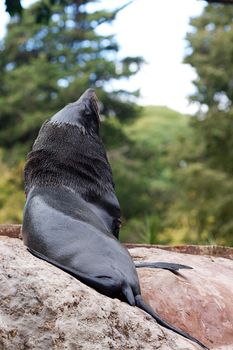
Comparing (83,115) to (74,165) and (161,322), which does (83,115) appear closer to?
(74,165)

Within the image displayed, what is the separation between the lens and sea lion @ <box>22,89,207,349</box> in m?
3.75

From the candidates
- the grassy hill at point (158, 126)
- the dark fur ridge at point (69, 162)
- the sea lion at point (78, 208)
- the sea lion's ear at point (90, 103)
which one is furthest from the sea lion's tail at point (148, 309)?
the grassy hill at point (158, 126)

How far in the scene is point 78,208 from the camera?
4.14 m

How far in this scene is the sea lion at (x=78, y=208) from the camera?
375 centimetres

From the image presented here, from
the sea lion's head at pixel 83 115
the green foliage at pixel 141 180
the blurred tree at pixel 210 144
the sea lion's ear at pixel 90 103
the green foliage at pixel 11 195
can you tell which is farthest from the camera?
the green foliage at pixel 141 180

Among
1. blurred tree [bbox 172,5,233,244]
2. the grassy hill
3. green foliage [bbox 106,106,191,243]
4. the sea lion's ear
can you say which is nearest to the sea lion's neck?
the sea lion's ear

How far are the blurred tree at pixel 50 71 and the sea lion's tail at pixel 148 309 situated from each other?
16.3 m

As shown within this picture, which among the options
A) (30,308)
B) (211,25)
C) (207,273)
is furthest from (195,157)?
(30,308)

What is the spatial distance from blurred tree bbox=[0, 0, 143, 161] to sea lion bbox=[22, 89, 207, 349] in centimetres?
1551

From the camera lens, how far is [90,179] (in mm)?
4324

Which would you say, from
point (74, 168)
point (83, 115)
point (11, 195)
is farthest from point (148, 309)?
point (11, 195)

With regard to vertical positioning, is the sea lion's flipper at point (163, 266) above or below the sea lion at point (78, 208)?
below

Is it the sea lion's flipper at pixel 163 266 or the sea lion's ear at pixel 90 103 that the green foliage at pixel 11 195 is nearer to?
the sea lion's ear at pixel 90 103

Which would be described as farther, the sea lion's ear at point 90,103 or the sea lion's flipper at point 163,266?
the sea lion's ear at point 90,103
